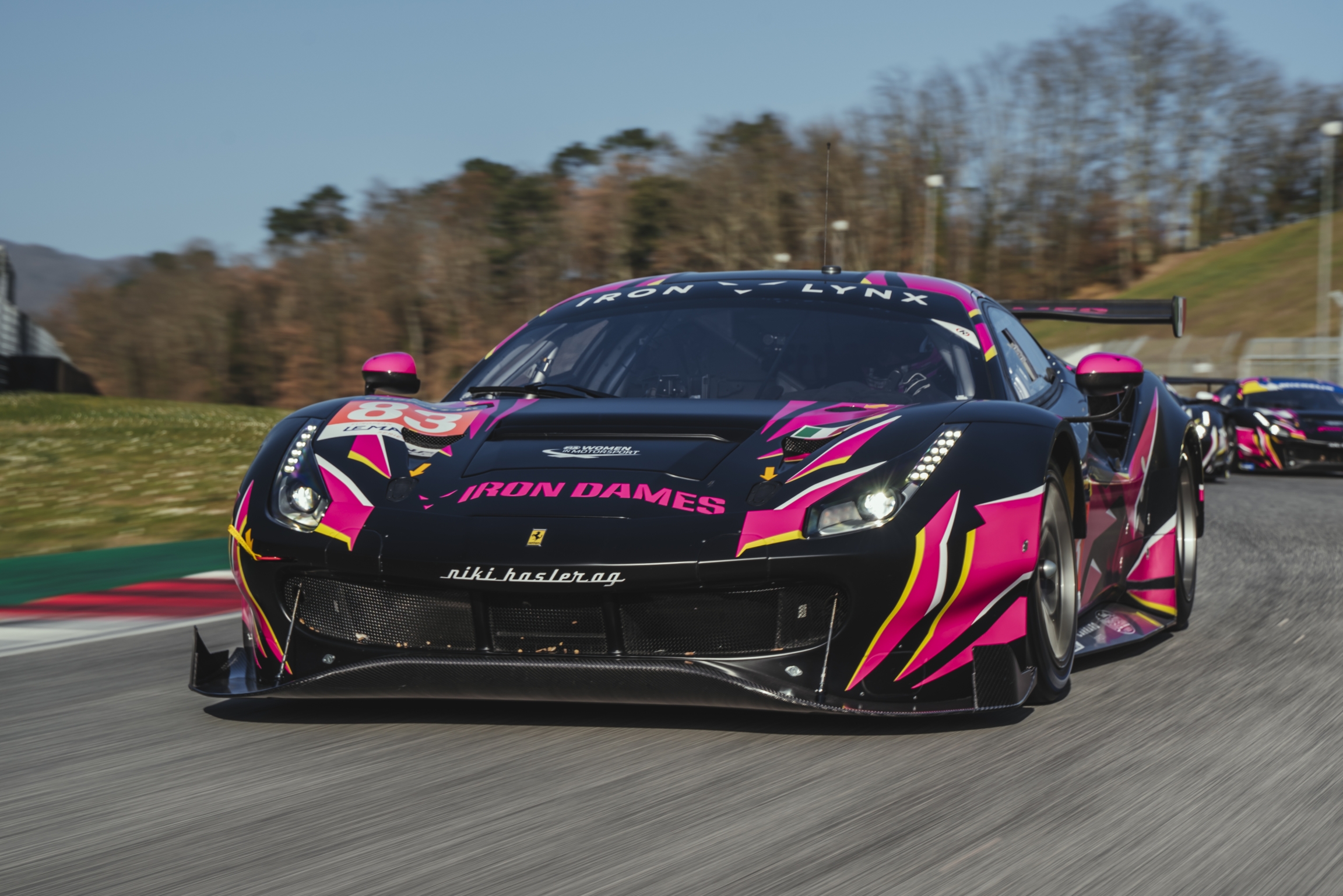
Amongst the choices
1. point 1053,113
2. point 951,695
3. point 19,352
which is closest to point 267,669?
point 951,695

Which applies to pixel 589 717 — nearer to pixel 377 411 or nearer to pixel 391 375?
pixel 377 411

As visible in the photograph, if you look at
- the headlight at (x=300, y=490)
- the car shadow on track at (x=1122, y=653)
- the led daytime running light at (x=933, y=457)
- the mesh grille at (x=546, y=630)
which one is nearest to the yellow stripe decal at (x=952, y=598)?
the led daytime running light at (x=933, y=457)

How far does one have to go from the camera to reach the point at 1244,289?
221ft

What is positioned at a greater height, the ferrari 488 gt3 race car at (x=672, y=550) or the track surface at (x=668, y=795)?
the ferrari 488 gt3 race car at (x=672, y=550)

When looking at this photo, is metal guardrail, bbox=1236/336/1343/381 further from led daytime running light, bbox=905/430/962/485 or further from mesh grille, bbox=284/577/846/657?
mesh grille, bbox=284/577/846/657

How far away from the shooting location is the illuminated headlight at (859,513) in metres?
3.30

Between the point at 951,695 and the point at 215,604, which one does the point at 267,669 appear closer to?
the point at 951,695

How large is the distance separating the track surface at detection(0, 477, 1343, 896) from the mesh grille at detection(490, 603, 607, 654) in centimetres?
24

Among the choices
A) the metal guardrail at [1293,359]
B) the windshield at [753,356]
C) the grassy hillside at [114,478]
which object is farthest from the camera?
the metal guardrail at [1293,359]

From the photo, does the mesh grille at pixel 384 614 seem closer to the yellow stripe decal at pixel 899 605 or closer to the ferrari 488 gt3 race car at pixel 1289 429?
the yellow stripe decal at pixel 899 605

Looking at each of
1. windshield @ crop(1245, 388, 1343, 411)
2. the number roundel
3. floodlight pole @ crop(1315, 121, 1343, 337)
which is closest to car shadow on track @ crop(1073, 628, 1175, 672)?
the number roundel

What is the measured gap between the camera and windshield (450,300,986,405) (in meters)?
4.24

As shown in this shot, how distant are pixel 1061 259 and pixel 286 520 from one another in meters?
72.1

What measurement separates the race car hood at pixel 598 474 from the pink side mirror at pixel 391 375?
67cm
